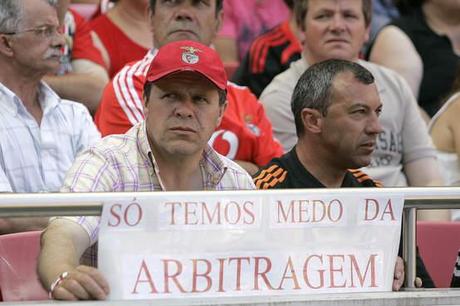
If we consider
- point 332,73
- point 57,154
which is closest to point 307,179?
point 332,73

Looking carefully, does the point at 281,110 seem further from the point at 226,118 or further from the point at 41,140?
the point at 41,140

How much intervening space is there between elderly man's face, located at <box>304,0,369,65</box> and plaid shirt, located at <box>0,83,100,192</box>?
1.36m

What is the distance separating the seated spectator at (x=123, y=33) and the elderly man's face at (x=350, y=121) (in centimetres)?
188

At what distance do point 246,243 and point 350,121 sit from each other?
1381 mm

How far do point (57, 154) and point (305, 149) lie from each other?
0.99 meters

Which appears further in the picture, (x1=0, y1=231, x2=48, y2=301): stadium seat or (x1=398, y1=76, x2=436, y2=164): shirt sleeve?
(x1=398, y1=76, x2=436, y2=164): shirt sleeve

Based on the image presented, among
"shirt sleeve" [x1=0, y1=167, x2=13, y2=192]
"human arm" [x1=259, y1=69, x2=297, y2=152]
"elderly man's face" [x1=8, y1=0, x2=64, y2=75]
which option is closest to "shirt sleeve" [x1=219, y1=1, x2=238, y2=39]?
"human arm" [x1=259, y1=69, x2=297, y2=152]

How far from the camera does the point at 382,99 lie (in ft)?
17.9

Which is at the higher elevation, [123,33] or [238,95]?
[123,33]

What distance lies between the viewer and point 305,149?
4219 mm

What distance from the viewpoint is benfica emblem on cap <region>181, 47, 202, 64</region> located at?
3.71 meters

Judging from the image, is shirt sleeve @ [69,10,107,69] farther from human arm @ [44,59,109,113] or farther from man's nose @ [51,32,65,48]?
man's nose @ [51,32,65,48]

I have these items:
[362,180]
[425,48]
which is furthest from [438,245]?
[425,48]

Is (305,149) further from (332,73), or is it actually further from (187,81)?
(187,81)
